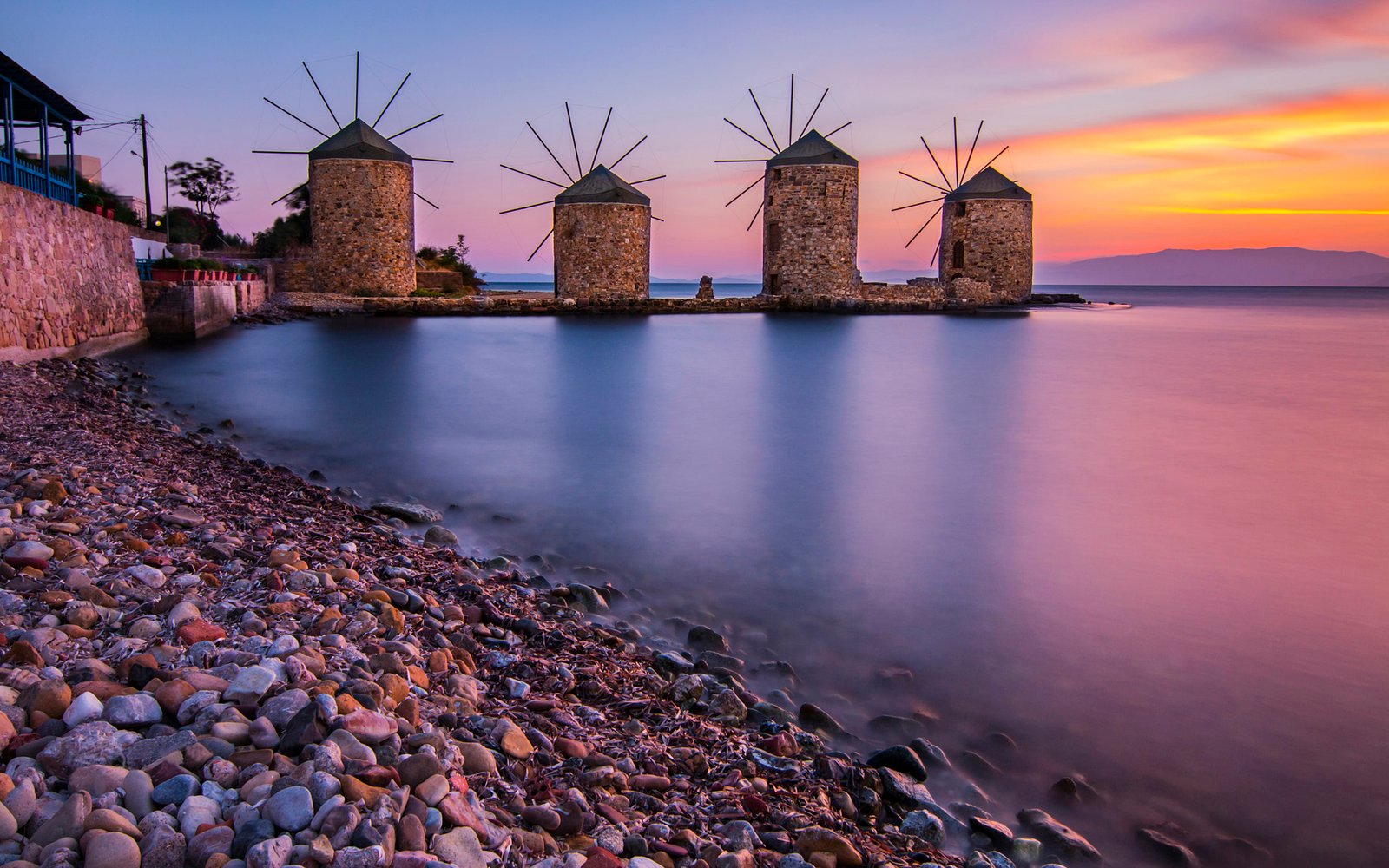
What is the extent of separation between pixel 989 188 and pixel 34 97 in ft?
77.4

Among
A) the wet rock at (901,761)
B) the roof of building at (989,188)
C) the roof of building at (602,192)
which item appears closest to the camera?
the wet rock at (901,761)

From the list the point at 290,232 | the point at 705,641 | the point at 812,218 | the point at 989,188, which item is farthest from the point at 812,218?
the point at 705,641

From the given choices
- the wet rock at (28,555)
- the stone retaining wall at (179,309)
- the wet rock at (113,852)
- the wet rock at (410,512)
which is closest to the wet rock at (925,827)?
the wet rock at (113,852)

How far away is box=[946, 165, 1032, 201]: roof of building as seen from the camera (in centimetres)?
2653

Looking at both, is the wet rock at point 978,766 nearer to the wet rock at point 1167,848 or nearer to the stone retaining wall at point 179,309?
the wet rock at point 1167,848

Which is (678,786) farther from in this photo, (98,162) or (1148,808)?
(98,162)

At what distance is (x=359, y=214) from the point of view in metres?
21.1

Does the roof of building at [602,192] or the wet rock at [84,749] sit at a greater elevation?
the roof of building at [602,192]

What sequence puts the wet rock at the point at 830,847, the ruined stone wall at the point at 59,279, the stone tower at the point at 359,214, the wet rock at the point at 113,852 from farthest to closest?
the stone tower at the point at 359,214 → the ruined stone wall at the point at 59,279 → the wet rock at the point at 830,847 → the wet rock at the point at 113,852

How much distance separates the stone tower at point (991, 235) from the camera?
26594 millimetres

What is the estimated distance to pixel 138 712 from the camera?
1.61 meters

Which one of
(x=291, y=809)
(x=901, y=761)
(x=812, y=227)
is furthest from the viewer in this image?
(x=812, y=227)

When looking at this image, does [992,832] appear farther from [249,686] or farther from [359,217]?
[359,217]

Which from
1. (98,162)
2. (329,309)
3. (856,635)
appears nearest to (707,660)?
(856,635)
